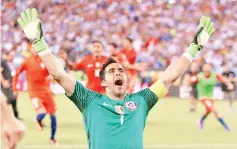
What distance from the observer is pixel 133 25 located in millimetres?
39531

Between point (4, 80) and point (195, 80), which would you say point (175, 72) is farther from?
point (195, 80)

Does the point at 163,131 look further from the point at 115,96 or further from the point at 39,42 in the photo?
the point at 39,42

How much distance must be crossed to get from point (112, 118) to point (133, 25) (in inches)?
1283

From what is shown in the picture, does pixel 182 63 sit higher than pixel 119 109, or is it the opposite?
pixel 182 63

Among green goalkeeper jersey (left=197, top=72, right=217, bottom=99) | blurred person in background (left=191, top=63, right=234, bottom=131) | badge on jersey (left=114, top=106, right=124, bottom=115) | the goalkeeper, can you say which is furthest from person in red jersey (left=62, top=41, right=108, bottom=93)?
badge on jersey (left=114, top=106, right=124, bottom=115)

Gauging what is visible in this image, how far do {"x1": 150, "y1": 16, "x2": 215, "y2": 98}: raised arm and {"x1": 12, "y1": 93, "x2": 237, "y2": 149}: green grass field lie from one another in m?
7.43

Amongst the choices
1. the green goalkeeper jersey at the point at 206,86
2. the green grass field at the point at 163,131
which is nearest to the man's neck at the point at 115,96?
the green grass field at the point at 163,131

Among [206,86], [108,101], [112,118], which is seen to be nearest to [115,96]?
[108,101]

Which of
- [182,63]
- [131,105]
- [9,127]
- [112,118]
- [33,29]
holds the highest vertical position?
[33,29]

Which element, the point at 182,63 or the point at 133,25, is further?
the point at 133,25

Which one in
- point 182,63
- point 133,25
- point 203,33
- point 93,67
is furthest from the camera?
point 133,25

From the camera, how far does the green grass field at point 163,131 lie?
15.4m

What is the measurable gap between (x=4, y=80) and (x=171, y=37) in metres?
20.7

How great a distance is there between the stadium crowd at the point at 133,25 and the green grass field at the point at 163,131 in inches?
398
